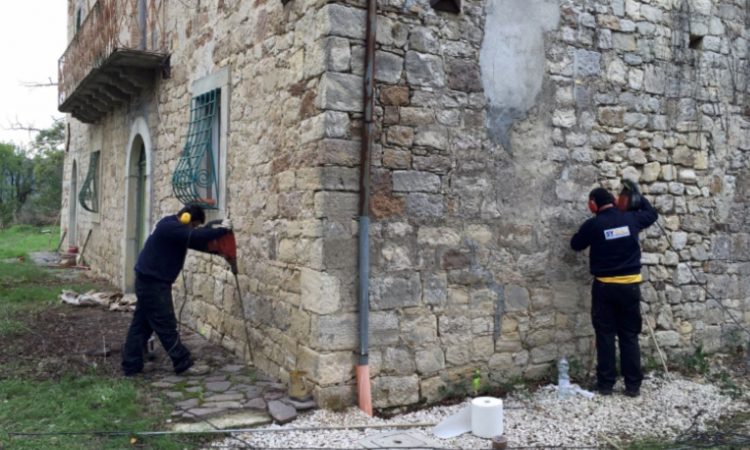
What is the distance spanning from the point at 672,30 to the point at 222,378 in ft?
17.1

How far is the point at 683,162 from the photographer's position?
6.41 meters

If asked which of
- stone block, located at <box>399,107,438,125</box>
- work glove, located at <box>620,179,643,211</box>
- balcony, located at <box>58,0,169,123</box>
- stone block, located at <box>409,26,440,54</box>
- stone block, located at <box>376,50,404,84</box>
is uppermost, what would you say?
balcony, located at <box>58,0,169,123</box>

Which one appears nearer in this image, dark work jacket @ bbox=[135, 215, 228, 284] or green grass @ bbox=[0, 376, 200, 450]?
green grass @ bbox=[0, 376, 200, 450]

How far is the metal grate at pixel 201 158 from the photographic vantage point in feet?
22.6

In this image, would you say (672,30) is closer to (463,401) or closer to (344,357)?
(463,401)

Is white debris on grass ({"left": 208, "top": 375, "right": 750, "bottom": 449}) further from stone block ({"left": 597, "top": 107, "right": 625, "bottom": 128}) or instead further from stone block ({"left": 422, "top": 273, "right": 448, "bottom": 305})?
stone block ({"left": 597, "top": 107, "right": 625, "bottom": 128})

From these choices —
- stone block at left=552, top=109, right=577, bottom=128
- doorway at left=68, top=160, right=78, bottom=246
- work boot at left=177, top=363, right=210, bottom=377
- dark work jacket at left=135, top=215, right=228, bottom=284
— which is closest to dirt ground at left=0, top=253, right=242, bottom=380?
work boot at left=177, top=363, right=210, bottom=377

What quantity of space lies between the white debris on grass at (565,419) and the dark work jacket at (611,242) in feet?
3.43

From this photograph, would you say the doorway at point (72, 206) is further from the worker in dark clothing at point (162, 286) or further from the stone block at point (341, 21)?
the stone block at point (341, 21)

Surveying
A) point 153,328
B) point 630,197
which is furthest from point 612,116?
point 153,328

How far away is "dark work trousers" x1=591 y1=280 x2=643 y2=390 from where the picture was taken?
17.7 ft

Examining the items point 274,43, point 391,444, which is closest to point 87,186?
point 274,43

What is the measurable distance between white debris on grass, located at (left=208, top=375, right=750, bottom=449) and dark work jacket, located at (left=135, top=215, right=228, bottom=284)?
1.89m

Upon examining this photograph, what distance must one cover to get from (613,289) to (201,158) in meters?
4.28
